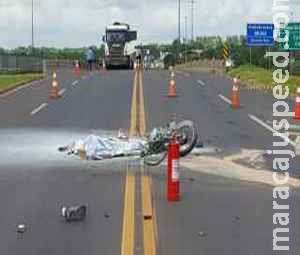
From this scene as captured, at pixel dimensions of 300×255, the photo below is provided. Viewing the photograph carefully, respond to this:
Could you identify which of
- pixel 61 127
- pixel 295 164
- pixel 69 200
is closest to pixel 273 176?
pixel 295 164

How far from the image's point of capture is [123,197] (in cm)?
1135

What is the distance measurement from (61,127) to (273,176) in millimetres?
8616

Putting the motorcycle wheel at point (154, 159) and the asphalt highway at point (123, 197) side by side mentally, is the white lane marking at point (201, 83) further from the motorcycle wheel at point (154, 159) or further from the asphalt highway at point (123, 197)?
the motorcycle wheel at point (154, 159)

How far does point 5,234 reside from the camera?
9125mm

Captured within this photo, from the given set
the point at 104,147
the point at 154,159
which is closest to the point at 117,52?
the point at 104,147

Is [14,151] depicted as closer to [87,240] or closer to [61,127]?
[61,127]

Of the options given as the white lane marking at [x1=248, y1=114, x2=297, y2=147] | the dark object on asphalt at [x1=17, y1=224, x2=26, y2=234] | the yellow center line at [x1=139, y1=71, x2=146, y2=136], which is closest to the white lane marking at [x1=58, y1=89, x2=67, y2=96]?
the yellow center line at [x1=139, y1=71, x2=146, y2=136]

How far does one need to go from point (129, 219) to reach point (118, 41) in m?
55.3

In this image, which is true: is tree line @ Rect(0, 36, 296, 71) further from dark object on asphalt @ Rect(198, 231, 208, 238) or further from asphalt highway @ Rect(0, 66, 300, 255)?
dark object on asphalt @ Rect(198, 231, 208, 238)

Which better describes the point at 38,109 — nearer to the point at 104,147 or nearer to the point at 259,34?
the point at 104,147

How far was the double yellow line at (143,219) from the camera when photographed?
333 inches

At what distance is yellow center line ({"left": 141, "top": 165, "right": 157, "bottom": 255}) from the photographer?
8.49 meters

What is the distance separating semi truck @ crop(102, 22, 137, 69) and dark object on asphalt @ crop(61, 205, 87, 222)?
5481 cm

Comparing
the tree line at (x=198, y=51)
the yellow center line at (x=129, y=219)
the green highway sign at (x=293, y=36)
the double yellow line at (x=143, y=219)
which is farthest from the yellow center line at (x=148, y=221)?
the tree line at (x=198, y=51)
